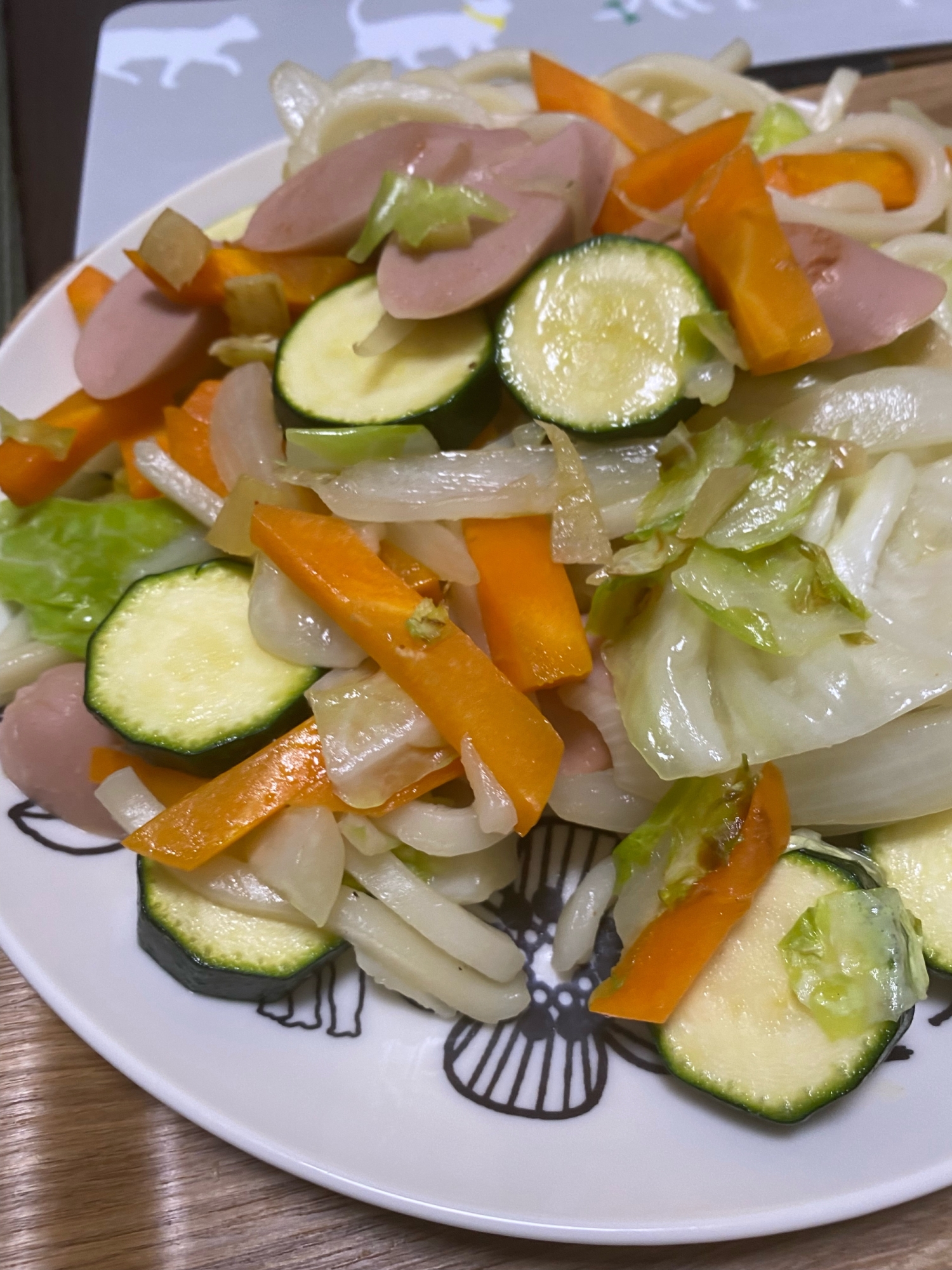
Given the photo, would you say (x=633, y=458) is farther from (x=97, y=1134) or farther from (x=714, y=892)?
(x=97, y=1134)

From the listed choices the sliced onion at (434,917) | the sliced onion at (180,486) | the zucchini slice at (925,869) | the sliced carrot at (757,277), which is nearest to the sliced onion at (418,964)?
the sliced onion at (434,917)

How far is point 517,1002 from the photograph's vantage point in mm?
1700

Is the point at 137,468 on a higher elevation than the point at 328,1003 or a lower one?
higher

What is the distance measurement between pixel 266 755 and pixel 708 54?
401 cm

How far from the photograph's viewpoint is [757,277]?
173 cm

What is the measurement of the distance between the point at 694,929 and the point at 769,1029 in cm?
20

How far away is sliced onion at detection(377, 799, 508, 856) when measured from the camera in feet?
5.45

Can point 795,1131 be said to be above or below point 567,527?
below

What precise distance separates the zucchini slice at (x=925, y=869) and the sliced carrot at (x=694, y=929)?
0.87ft

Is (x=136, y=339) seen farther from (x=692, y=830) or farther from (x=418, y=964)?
(x=692, y=830)

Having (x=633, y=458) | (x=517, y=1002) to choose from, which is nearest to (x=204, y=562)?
(x=633, y=458)

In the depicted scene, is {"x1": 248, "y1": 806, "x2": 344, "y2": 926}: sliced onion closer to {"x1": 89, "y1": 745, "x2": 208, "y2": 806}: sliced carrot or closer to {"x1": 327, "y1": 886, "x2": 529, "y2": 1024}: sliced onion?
{"x1": 327, "y1": 886, "x2": 529, "y2": 1024}: sliced onion

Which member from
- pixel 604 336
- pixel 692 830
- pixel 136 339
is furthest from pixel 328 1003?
pixel 136 339

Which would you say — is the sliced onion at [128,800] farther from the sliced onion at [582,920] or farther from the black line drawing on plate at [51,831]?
the sliced onion at [582,920]
